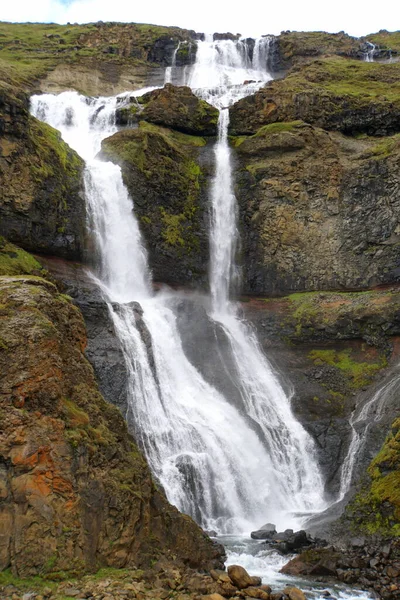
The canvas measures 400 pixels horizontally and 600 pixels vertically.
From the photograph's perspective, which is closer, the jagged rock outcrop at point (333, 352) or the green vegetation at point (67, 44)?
the jagged rock outcrop at point (333, 352)

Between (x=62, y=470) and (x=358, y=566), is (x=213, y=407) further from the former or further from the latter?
(x=62, y=470)

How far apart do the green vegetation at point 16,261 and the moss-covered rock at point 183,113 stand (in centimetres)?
2089

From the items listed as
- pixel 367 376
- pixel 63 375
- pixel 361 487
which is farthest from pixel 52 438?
pixel 367 376

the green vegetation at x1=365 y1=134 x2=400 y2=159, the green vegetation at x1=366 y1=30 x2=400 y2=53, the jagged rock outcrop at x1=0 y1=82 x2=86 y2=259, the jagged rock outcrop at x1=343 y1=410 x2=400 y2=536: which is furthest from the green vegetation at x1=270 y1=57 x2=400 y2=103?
the jagged rock outcrop at x1=343 y1=410 x2=400 y2=536

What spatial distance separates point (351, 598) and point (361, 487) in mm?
7821

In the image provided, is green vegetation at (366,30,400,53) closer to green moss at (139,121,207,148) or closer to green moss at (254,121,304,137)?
green moss at (254,121,304,137)

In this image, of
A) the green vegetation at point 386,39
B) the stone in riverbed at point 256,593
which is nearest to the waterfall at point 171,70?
the green vegetation at point 386,39

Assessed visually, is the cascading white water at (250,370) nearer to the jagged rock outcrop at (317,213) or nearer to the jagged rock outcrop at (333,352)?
the jagged rock outcrop at (333,352)

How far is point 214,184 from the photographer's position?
136 feet

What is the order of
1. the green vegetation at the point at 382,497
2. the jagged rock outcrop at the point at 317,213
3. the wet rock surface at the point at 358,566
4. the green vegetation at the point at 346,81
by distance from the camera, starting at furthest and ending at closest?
1. the green vegetation at the point at 346,81
2. the jagged rock outcrop at the point at 317,213
3. the green vegetation at the point at 382,497
4. the wet rock surface at the point at 358,566

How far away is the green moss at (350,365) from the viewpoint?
31.2 meters

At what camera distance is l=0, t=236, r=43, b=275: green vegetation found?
92.1ft

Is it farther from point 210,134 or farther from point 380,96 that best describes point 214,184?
point 380,96

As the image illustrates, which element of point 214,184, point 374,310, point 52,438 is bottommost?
point 52,438
